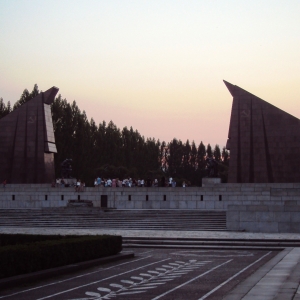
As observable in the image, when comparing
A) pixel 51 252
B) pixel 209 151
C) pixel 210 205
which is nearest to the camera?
pixel 51 252

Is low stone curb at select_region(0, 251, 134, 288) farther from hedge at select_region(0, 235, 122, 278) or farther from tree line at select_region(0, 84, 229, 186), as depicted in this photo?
tree line at select_region(0, 84, 229, 186)

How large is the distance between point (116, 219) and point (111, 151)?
39948 millimetres

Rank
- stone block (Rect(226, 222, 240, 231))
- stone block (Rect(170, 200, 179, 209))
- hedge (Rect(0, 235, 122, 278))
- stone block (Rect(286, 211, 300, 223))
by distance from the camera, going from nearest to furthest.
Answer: hedge (Rect(0, 235, 122, 278)) → stone block (Rect(286, 211, 300, 223)) → stone block (Rect(226, 222, 240, 231)) → stone block (Rect(170, 200, 179, 209))

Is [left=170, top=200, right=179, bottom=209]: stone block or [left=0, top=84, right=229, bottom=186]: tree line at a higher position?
[left=0, top=84, right=229, bottom=186]: tree line

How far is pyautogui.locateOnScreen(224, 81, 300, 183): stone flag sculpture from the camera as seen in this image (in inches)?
1431

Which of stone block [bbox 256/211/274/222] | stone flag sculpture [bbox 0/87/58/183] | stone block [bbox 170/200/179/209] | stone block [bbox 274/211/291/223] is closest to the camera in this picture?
stone block [bbox 274/211/291/223]

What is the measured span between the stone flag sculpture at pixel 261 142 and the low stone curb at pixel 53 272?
870 inches

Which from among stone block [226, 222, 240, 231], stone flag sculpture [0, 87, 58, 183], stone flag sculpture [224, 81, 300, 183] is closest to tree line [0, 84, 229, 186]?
stone flag sculpture [0, 87, 58, 183]

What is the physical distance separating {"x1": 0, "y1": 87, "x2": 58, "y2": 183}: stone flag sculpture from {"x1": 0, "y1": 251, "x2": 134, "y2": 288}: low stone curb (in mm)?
25720

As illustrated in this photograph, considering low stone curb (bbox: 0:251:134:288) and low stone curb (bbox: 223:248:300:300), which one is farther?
low stone curb (bbox: 0:251:134:288)

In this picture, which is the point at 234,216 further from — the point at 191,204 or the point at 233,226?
the point at 191,204

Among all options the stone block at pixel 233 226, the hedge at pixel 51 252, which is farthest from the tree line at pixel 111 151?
the hedge at pixel 51 252

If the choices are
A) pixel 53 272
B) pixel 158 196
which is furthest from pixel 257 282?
pixel 158 196

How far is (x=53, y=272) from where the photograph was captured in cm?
1224
